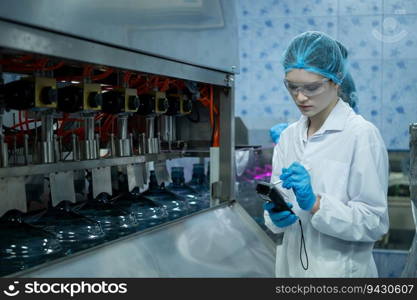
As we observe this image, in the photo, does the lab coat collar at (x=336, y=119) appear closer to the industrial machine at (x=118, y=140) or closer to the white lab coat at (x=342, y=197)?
the white lab coat at (x=342, y=197)

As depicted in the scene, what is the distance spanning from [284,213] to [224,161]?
55 centimetres

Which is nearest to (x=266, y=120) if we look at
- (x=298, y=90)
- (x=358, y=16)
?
(x=358, y=16)

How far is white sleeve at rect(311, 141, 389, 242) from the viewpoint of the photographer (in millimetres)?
1225

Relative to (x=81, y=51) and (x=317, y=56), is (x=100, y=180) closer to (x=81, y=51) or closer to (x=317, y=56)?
(x=81, y=51)

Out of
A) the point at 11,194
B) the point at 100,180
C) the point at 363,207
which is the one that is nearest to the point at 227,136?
the point at 100,180

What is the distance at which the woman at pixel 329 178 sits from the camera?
1233 millimetres

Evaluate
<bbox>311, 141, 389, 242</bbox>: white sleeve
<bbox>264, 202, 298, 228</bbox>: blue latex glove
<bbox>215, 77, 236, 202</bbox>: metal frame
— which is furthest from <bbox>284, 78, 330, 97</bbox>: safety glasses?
<bbox>215, 77, 236, 202</bbox>: metal frame

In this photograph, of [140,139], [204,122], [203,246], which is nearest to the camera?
[203,246]

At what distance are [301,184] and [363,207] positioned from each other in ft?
0.55

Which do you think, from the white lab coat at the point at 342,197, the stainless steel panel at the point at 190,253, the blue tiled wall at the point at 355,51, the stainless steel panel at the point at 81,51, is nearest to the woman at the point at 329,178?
the white lab coat at the point at 342,197

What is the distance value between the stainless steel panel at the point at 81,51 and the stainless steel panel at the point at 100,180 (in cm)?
35

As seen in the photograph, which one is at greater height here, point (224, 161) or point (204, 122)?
point (204, 122)

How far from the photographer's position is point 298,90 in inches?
51.5

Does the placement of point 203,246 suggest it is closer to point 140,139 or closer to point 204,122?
point 140,139
